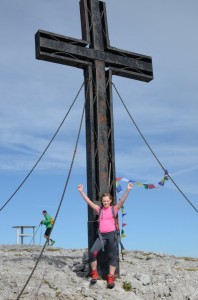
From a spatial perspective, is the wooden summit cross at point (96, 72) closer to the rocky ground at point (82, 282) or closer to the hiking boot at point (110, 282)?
the hiking boot at point (110, 282)

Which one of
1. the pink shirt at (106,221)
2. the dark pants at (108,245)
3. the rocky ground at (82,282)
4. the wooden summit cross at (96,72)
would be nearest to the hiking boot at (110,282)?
the rocky ground at (82,282)

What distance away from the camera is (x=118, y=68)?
12.6 meters

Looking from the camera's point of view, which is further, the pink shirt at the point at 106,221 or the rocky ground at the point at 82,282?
the pink shirt at the point at 106,221

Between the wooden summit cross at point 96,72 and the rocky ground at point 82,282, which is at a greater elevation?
the wooden summit cross at point 96,72

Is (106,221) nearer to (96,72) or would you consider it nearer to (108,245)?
(108,245)

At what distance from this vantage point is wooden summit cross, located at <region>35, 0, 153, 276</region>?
37.0 ft

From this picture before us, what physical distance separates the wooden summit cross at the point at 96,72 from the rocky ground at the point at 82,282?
26.2 inches

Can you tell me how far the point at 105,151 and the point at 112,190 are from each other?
1.00m

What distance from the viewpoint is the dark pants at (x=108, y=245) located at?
411 inches

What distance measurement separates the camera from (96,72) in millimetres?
11922

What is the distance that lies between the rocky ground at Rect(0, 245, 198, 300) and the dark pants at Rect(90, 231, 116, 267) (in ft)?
1.97

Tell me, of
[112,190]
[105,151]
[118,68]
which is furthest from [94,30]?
[112,190]

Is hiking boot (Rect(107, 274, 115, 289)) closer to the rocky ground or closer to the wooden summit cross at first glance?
the rocky ground

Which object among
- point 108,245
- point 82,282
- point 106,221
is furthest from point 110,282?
point 106,221
